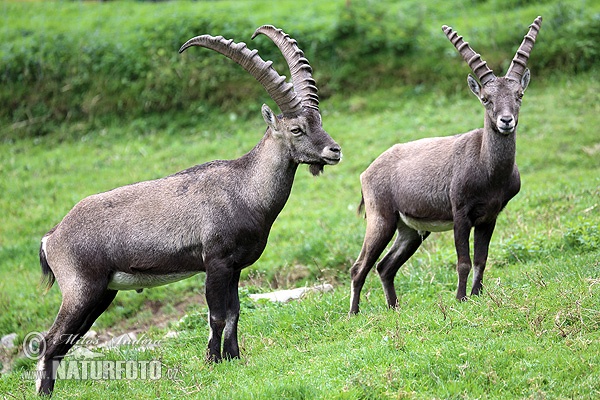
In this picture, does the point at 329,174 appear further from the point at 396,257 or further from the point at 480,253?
the point at 480,253

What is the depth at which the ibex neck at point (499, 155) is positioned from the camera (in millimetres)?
8445

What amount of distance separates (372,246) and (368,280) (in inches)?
53.1

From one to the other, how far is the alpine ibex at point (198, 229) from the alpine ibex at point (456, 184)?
1.59 meters

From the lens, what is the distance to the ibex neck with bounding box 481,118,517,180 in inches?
332

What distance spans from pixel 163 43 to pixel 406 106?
21.8ft

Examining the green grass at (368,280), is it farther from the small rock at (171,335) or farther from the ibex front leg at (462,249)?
the ibex front leg at (462,249)

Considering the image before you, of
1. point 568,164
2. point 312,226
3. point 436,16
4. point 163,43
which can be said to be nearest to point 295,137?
point 312,226

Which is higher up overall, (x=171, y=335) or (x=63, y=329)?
(x=63, y=329)

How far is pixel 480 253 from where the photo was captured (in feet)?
28.3

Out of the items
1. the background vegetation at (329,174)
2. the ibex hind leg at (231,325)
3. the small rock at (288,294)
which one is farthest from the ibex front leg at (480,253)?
the ibex hind leg at (231,325)


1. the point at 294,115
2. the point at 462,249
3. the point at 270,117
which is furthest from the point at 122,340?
the point at 462,249

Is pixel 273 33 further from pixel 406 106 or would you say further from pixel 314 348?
pixel 406 106

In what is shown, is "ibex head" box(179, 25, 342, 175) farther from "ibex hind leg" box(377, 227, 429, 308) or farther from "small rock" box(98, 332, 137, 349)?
"small rock" box(98, 332, 137, 349)

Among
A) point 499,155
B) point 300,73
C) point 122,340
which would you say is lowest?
point 122,340
